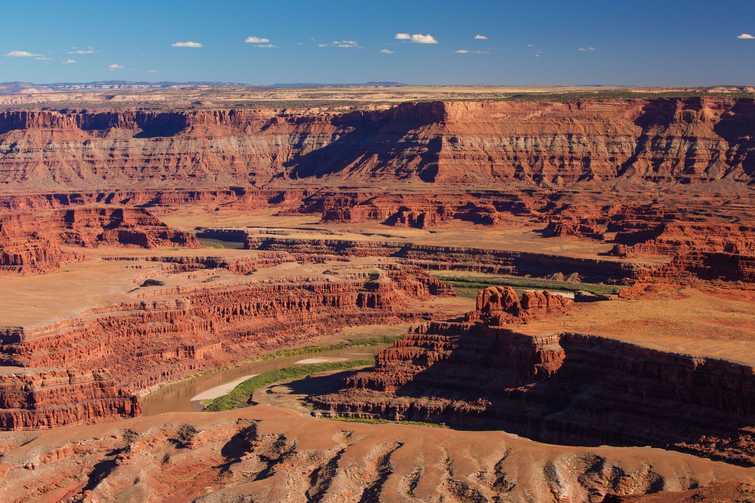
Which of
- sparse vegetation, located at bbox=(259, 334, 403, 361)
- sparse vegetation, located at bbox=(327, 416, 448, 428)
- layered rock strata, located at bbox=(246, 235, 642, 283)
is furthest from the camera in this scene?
layered rock strata, located at bbox=(246, 235, 642, 283)

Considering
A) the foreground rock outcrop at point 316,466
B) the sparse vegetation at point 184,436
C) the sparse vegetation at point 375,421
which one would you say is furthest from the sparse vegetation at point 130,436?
the sparse vegetation at point 375,421

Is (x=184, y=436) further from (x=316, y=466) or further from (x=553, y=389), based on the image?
(x=553, y=389)

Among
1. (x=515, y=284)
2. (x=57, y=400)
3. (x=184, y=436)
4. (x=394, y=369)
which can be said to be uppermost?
(x=184, y=436)

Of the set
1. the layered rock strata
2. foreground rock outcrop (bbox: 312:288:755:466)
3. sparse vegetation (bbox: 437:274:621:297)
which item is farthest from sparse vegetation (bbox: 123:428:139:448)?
the layered rock strata

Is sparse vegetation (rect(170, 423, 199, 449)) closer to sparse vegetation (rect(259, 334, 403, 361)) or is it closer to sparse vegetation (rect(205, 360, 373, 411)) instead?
sparse vegetation (rect(205, 360, 373, 411))

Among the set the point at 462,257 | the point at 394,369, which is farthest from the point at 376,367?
the point at 462,257

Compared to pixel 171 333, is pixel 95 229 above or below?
above

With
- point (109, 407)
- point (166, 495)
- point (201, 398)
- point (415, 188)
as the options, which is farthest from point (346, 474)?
point (415, 188)
